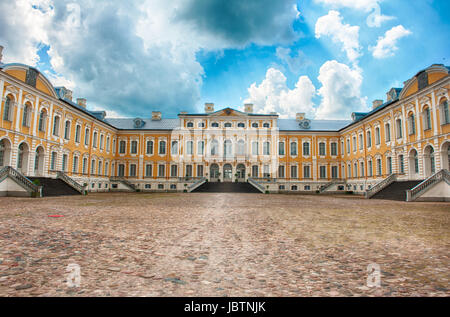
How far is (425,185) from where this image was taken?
62.4ft

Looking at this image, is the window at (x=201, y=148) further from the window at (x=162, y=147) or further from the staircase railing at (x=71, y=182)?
the staircase railing at (x=71, y=182)

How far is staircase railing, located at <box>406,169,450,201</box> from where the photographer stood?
18558 mm

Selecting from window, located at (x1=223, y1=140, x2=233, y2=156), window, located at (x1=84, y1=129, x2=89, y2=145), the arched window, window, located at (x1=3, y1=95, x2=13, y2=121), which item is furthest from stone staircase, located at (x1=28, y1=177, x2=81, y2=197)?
the arched window

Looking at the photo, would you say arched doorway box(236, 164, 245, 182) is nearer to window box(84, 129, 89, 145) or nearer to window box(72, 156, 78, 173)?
window box(84, 129, 89, 145)

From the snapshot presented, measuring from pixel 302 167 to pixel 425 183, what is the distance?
73.9 ft

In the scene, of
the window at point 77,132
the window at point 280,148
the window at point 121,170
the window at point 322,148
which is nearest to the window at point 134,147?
the window at point 121,170

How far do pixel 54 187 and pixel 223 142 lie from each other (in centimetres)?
2422

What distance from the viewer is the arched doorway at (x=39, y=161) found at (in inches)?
1006

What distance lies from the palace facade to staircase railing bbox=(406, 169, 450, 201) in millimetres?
2427

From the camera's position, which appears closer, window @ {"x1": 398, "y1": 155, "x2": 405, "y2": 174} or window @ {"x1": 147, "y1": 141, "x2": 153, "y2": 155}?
window @ {"x1": 398, "y1": 155, "x2": 405, "y2": 174}

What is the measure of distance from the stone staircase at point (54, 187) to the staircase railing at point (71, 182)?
0.26m
